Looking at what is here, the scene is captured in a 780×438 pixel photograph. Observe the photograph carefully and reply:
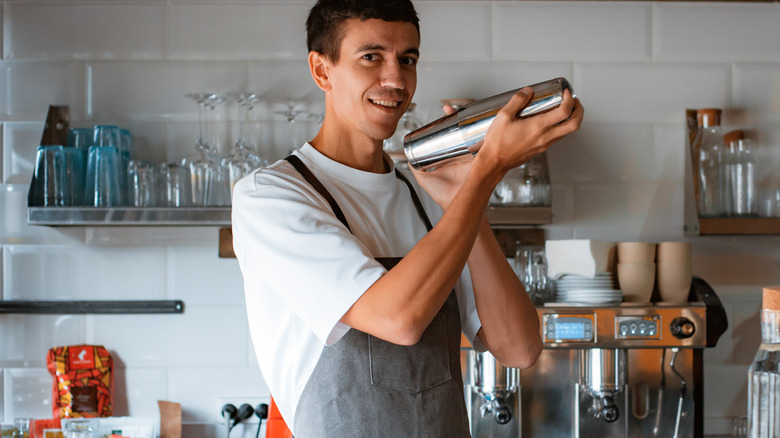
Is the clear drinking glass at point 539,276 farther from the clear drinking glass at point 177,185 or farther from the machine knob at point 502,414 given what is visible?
the clear drinking glass at point 177,185

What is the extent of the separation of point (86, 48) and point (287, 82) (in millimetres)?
603

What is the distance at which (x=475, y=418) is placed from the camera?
2.16m

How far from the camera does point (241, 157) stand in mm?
2168

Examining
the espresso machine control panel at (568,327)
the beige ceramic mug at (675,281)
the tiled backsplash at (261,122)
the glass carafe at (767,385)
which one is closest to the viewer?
the glass carafe at (767,385)

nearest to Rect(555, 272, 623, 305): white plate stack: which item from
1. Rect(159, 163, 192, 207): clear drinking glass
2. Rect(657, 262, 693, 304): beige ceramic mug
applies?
Rect(657, 262, 693, 304): beige ceramic mug

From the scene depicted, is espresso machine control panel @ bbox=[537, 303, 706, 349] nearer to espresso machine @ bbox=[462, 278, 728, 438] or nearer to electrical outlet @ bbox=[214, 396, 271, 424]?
espresso machine @ bbox=[462, 278, 728, 438]

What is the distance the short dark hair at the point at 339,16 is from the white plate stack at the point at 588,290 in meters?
1.05

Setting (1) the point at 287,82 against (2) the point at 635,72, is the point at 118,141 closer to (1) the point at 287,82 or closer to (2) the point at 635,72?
(1) the point at 287,82

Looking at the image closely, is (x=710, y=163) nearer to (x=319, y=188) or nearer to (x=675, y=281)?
(x=675, y=281)

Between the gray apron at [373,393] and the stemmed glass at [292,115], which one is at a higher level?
the stemmed glass at [292,115]

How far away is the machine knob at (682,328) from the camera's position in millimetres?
2035

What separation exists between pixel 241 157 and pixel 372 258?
1209 millimetres

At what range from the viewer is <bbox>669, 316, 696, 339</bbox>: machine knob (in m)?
2.04

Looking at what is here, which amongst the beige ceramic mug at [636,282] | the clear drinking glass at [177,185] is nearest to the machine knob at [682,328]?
the beige ceramic mug at [636,282]
